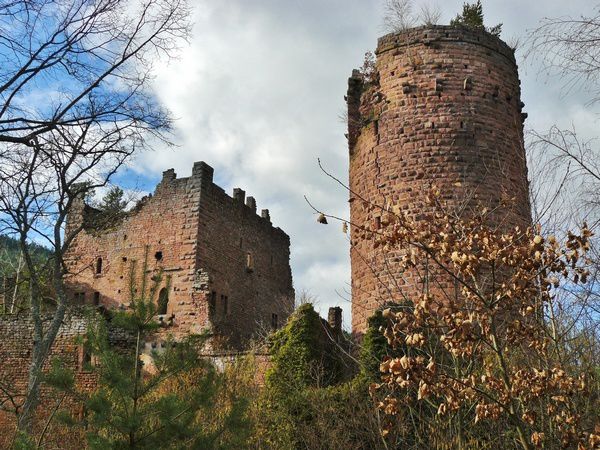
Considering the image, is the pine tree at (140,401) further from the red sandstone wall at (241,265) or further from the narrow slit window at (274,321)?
the narrow slit window at (274,321)

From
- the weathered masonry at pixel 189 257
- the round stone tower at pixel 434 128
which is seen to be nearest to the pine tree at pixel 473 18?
the round stone tower at pixel 434 128

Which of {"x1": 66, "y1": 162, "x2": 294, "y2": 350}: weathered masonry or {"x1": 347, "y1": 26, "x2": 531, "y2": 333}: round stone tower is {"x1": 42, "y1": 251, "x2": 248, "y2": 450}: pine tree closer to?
{"x1": 347, "y1": 26, "x2": 531, "y2": 333}: round stone tower

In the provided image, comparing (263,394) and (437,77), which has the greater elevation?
(437,77)

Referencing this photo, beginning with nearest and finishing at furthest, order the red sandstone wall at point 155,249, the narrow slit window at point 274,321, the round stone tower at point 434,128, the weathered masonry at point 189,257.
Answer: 1. the round stone tower at point 434,128
2. the weathered masonry at point 189,257
3. the red sandstone wall at point 155,249
4. the narrow slit window at point 274,321

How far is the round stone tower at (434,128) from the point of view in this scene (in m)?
13.8

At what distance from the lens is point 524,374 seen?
5453mm

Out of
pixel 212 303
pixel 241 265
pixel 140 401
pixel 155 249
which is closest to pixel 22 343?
pixel 155 249

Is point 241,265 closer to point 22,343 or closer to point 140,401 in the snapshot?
point 22,343

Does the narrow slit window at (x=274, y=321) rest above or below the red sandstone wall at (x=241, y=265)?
below

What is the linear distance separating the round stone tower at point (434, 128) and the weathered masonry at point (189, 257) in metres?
7.45

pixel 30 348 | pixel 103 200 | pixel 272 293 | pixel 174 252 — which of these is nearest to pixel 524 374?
pixel 30 348

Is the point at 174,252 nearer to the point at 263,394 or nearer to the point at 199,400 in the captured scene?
the point at 263,394

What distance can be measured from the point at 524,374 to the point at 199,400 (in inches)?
165

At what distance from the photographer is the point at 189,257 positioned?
841 inches
